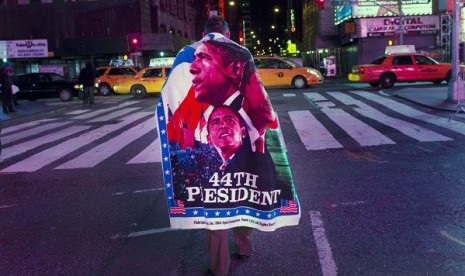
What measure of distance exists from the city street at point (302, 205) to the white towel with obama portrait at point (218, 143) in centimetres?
61

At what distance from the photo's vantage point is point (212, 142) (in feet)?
12.9

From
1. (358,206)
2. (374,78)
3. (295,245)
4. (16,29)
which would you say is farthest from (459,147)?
(16,29)

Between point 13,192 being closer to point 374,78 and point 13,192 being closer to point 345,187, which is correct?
point 345,187

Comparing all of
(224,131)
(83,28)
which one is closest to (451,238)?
(224,131)

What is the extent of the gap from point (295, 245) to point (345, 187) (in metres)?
2.30

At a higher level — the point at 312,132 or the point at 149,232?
the point at 312,132

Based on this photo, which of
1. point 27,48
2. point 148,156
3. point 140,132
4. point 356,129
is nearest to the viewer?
point 148,156

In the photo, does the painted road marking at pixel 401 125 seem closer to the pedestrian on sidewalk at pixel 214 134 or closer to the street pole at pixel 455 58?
the street pole at pixel 455 58

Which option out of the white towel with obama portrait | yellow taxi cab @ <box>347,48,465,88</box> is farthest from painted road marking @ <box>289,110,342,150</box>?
yellow taxi cab @ <box>347,48,465,88</box>

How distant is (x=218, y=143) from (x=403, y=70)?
2284 centimetres

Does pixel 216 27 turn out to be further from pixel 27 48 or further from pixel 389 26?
pixel 389 26

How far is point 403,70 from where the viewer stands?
2519 cm

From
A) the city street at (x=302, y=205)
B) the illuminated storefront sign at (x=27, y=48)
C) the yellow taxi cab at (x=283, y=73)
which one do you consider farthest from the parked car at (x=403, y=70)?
the illuminated storefront sign at (x=27, y=48)

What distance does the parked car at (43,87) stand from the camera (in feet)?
93.9
